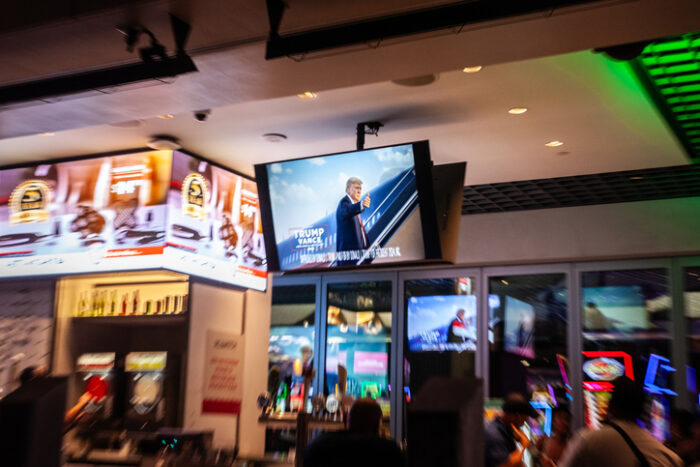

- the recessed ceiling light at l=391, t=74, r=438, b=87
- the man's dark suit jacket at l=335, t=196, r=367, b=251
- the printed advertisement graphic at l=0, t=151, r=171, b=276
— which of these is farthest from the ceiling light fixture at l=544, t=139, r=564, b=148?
the printed advertisement graphic at l=0, t=151, r=171, b=276

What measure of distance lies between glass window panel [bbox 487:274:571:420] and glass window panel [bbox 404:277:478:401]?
303mm

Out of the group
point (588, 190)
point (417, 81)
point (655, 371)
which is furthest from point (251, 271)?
point (655, 371)

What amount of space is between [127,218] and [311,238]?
5.06ft

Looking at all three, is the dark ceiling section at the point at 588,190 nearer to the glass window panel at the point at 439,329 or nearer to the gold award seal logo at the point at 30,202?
the glass window panel at the point at 439,329

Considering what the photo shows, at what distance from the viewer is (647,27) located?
9.73ft

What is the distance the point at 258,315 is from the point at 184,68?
13.1 ft

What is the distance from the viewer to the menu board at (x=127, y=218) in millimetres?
5633

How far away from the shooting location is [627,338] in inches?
305

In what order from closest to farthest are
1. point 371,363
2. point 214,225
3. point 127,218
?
1. point 127,218
2. point 214,225
3. point 371,363

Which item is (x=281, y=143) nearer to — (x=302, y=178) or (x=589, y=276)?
(x=302, y=178)

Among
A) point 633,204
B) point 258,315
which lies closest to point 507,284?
point 633,204

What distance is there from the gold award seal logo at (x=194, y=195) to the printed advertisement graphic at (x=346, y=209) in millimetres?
700

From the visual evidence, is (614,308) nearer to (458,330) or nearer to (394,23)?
(458,330)

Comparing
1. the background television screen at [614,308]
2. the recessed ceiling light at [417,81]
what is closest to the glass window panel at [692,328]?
the background television screen at [614,308]
